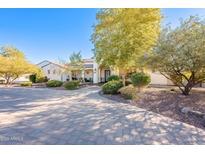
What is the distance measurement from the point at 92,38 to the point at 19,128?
37.6 feet

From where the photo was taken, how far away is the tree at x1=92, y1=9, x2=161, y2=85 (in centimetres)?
1292

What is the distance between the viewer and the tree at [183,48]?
8.14m

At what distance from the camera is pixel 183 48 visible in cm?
837

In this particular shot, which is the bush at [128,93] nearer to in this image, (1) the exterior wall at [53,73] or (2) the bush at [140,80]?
(2) the bush at [140,80]

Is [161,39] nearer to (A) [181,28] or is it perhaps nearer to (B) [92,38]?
(A) [181,28]

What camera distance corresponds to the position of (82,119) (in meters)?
6.39

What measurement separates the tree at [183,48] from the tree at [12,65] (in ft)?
67.0

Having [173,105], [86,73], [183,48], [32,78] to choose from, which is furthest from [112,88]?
[32,78]

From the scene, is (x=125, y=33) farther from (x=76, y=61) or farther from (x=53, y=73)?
(x=53, y=73)

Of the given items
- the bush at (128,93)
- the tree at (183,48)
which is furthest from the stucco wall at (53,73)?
the tree at (183,48)

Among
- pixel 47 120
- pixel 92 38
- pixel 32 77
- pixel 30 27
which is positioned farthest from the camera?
pixel 32 77

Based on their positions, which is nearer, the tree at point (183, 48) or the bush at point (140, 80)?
the tree at point (183, 48)

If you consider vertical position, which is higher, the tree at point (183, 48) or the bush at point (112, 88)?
the tree at point (183, 48)
